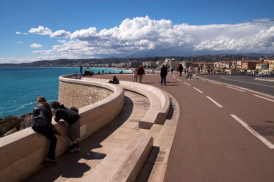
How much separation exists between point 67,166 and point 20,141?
1195 millimetres

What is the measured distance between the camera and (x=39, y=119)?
15.2ft

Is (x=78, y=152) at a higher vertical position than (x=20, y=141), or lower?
lower

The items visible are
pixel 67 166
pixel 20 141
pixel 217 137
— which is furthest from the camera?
pixel 217 137

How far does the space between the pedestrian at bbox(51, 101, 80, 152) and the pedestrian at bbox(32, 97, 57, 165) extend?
43cm

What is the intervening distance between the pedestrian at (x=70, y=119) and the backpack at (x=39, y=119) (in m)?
0.53

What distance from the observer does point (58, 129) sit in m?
5.26

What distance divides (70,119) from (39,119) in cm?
83

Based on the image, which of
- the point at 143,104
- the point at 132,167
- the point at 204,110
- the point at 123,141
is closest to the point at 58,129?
the point at 123,141

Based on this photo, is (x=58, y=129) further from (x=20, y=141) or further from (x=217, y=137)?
(x=217, y=137)

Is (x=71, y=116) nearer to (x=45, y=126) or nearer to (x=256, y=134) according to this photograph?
(x=45, y=126)

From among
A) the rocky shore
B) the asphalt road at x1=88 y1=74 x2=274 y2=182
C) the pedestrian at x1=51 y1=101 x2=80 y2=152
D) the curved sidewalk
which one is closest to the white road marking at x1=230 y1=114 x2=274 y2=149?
the asphalt road at x1=88 y1=74 x2=274 y2=182

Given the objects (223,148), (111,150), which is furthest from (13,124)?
(223,148)

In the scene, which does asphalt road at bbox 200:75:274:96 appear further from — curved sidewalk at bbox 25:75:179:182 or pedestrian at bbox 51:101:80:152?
pedestrian at bbox 51:101:80:152

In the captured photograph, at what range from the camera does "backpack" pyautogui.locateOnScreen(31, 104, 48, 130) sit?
4.59m
